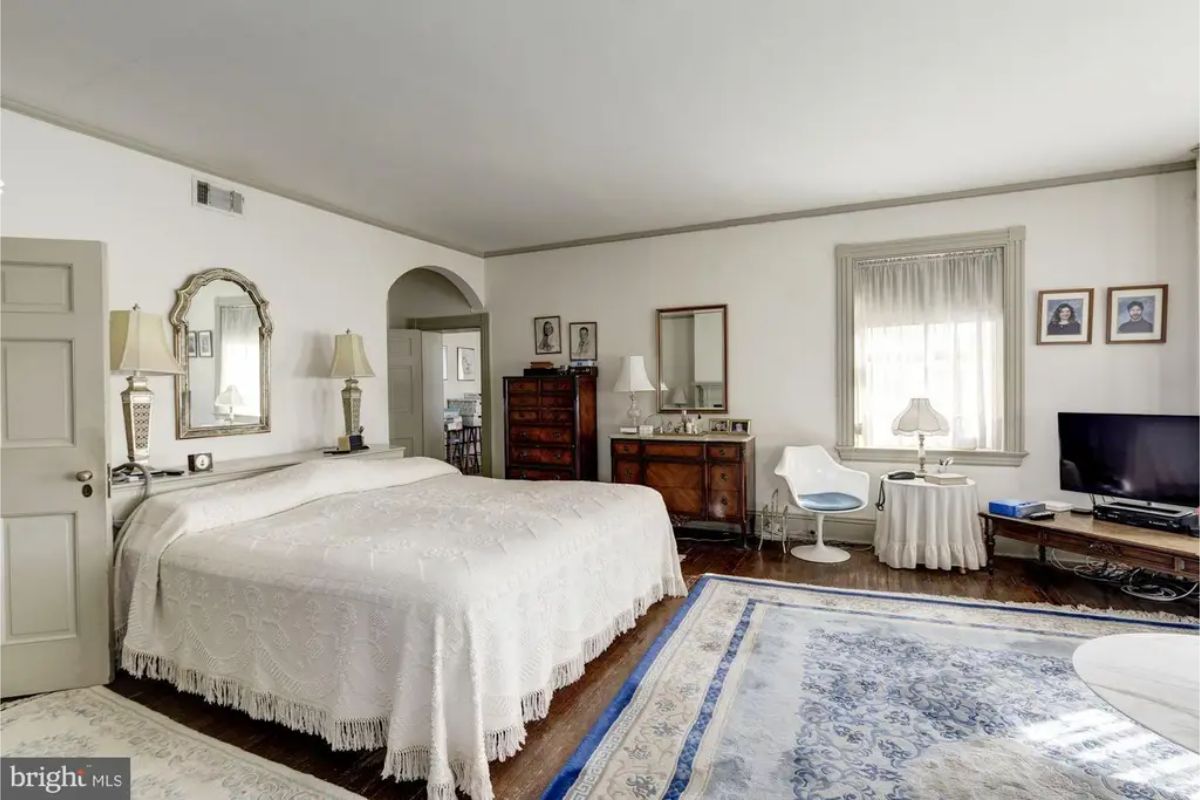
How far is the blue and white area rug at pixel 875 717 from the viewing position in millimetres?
1877

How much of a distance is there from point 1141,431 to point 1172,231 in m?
1.38

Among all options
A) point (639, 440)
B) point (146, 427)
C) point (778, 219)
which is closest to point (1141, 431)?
point (778, 219)

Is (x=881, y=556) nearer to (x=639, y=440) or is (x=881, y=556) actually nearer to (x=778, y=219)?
(x=639, y=440)

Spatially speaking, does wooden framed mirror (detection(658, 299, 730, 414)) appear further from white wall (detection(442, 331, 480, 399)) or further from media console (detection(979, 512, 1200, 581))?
white wall (detection(442, 331, 480, 399))

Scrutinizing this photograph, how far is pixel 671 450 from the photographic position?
15.9ft

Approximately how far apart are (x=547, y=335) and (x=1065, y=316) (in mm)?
4140

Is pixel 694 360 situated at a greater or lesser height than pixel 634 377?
greater

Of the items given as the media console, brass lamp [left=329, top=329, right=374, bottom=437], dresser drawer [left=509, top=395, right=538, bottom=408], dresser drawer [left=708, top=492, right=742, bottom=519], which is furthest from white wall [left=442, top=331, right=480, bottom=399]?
the media console

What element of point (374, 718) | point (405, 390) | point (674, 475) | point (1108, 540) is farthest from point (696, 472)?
point (405, 390)

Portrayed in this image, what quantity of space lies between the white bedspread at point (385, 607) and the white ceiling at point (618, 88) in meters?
1.91

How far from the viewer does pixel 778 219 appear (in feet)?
16.2

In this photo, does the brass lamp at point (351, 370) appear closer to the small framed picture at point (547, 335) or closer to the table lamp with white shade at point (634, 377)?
the small framed picture at point (547, 335)

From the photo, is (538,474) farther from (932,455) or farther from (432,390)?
(932,455)

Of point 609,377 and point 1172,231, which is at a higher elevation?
point 1172,231
